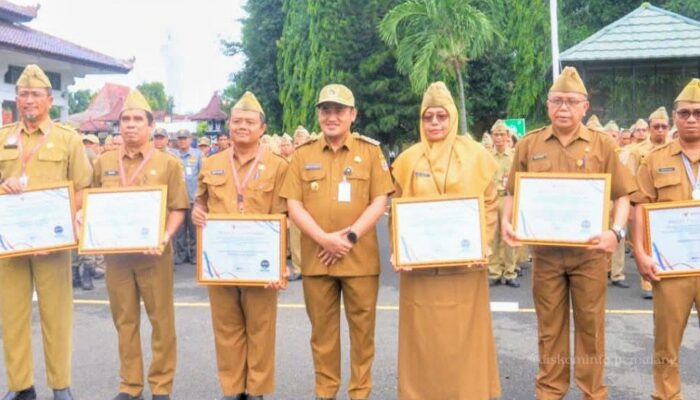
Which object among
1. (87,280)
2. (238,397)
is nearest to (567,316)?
(238,397)

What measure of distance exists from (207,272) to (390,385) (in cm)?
166

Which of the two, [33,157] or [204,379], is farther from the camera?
[204,379]

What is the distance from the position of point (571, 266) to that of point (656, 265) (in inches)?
19.5

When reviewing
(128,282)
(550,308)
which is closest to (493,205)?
(550,308)

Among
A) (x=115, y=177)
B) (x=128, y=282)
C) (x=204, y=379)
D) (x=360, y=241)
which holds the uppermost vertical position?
(x=115, y=177)

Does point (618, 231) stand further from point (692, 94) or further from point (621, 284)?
point (621, 284)

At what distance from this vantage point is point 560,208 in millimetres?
3973

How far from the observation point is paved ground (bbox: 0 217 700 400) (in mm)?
4816

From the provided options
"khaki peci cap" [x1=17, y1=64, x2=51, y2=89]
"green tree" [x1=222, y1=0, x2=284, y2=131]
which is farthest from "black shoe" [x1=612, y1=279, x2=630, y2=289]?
"green tree" [x1=222, y1=0, x2=284, y2=131]

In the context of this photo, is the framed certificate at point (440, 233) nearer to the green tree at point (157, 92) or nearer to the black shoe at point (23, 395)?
the black shoe at point (23, 395)

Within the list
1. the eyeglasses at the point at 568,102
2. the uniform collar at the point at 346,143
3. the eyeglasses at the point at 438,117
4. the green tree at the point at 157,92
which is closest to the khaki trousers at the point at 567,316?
the eyeglasses at the point at 568,102

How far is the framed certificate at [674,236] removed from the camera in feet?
12.8

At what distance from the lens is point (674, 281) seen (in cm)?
399

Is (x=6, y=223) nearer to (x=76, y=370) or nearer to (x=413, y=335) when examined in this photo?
(x=76, y=370)
